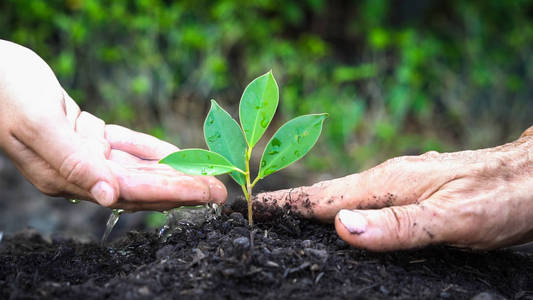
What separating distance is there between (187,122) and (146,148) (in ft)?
8.16

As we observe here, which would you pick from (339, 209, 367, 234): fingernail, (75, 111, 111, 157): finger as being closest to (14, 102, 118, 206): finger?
(75, 111, 111, 157): finger

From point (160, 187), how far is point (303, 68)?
9.70 ft

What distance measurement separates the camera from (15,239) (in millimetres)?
1781

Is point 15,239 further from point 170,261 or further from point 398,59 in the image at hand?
point 398,59

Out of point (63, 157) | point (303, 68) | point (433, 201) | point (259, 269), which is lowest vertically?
point (259, 269)

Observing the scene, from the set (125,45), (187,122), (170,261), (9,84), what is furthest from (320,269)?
(125,45)

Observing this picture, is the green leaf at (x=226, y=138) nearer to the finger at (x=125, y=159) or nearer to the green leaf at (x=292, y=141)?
the green leaf at (x=292, y=141)

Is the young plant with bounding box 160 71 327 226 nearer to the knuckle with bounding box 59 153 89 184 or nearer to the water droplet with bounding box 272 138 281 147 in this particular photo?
the water droplet with bounding box 272 138 281 147

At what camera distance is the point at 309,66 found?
4.12 meters

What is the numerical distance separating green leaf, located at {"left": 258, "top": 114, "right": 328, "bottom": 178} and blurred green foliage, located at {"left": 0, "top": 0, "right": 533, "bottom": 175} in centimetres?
238

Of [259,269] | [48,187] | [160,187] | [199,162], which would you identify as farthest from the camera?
[48,187]

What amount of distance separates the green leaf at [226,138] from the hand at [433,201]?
239mm

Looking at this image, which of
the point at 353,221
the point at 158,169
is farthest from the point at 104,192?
the point at 353,221

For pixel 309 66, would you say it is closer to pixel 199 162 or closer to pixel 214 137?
pixel 214 137
